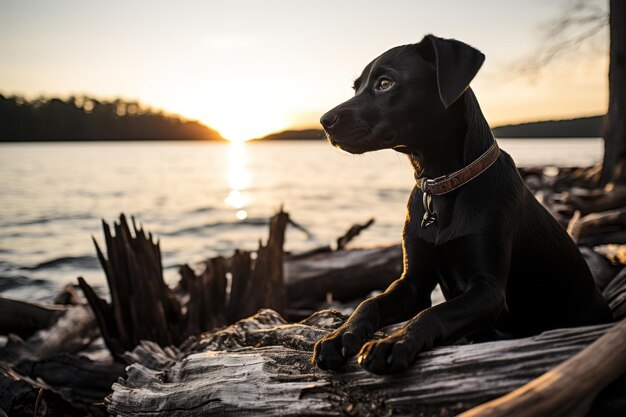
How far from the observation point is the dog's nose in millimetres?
3340

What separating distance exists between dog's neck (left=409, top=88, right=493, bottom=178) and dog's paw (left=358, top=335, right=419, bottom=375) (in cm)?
106

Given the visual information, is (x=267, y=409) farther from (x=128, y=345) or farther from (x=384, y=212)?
(x=384, y=212)

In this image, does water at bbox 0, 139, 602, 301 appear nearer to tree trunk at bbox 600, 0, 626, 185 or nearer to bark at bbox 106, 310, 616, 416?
bark at bbox 106, 310, 616, 416

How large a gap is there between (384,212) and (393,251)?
12412mm

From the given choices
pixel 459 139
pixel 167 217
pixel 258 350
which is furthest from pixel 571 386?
pixel 167 217

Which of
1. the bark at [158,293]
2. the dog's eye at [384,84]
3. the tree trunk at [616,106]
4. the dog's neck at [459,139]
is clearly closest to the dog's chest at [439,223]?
the dog's neck at [459,139]

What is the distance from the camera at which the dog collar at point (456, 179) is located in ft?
10.2

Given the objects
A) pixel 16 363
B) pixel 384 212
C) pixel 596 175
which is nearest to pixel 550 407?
pixel 16 363

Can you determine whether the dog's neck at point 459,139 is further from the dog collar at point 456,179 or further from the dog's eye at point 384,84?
the dog's eye at point 384,84

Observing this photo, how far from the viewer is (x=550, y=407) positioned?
6.82ft

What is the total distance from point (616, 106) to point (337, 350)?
13903 mm

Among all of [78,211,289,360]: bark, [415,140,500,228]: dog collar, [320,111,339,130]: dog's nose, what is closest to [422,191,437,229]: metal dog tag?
[415,140,500,228]: dog collar

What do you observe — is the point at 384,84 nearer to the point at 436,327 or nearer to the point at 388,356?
the point at 436,327

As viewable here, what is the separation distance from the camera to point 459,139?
10.5ft
